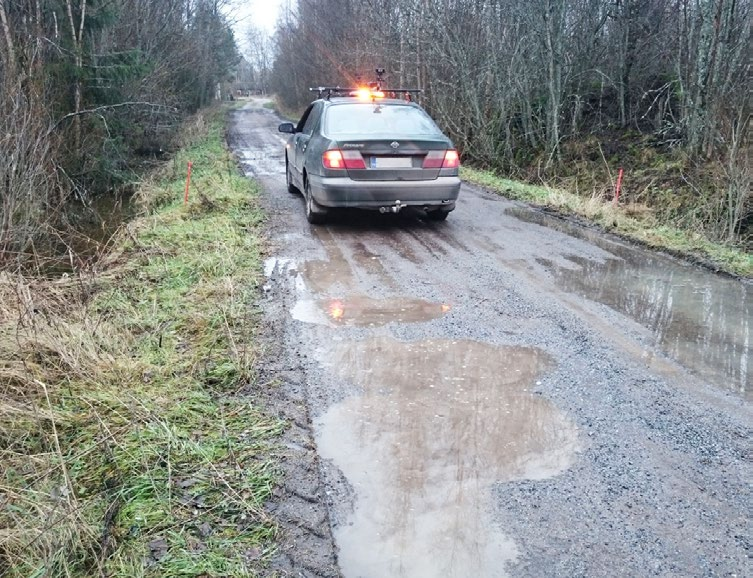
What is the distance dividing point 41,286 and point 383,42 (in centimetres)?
1804

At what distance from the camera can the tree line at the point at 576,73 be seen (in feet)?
35.4

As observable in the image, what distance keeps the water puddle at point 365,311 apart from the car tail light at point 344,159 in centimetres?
262

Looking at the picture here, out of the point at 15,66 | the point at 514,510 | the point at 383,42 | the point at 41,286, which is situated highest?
the point at 383,42

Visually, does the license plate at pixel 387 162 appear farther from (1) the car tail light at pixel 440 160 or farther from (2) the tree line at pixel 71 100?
(2) the tree line at pixel 71 100

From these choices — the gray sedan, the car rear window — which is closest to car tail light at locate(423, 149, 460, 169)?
the gray sedan

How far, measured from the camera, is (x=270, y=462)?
3.19 metres

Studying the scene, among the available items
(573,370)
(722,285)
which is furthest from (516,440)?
(722,285)

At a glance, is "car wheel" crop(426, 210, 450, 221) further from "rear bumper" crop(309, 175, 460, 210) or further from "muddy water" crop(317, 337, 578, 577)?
"muddy water" crop(317, 337, 578, 577)

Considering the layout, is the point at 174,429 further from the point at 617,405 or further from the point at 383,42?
the point at 383,42

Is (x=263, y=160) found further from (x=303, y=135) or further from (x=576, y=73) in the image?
(x=576, y=73)

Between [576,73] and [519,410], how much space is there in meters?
13.7

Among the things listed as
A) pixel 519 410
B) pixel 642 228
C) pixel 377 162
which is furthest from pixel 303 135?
pixel 519 410

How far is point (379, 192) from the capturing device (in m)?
7.98

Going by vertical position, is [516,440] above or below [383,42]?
below
